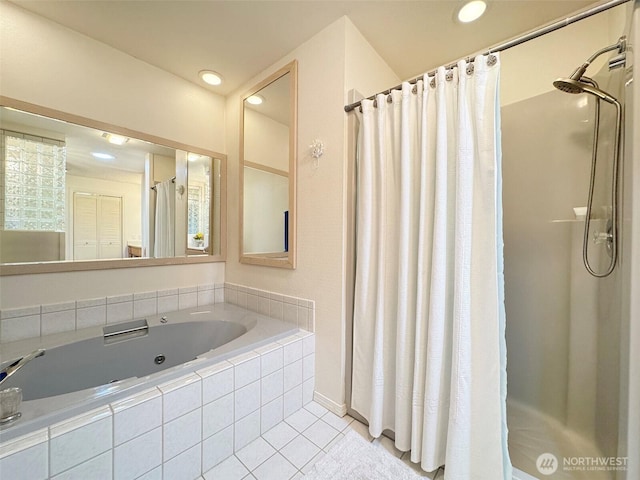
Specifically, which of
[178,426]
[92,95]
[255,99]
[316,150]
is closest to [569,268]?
[316,150]

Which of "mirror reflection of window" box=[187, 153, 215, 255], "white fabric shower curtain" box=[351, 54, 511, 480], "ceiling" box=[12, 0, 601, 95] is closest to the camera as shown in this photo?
"white fabric shower curtain" box=[351, 54, 511, 480]

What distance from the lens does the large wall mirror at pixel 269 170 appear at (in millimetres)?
1678

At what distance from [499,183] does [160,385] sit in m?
1.65

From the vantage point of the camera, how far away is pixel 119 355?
5.06ft

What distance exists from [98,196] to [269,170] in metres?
1.19

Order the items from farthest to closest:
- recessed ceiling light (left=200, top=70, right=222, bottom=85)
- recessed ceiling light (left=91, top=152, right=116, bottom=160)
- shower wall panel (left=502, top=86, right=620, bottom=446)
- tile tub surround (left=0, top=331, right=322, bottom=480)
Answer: recessed ceiling light (left=200, top=70, right=222, bottom=85), recessed ceiling light (left=91, top=152, right=116, bottom=160), shower wall panel (left=502, top=86, right=620, bottom=446), tile tub surround (left=0, top=331, right=322, bottom=480)

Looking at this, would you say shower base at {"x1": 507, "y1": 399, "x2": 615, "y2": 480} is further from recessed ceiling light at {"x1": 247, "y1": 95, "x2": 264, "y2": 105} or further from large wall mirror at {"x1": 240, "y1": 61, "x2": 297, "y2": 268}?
recessed ceiling light at {"x1": 247, "y1": 95, "x2": 264, "y2": 105}

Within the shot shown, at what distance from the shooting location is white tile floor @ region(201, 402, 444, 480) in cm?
110

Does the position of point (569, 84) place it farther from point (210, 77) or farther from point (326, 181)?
point (210, 77)

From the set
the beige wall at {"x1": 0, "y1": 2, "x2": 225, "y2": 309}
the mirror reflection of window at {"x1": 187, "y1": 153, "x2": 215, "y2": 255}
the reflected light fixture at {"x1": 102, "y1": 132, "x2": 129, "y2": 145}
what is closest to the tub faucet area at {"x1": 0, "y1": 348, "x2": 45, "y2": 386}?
the beige wall at {"x1": 0, "y1": 2, "x2": 225, "y2": 309}

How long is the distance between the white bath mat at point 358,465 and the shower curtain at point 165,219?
1768 millimetres

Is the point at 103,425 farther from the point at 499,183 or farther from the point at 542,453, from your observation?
the point at 542,453

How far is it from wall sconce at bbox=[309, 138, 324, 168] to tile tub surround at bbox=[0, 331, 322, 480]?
113 centimetres

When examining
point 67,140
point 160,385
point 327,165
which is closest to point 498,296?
point 327,165
